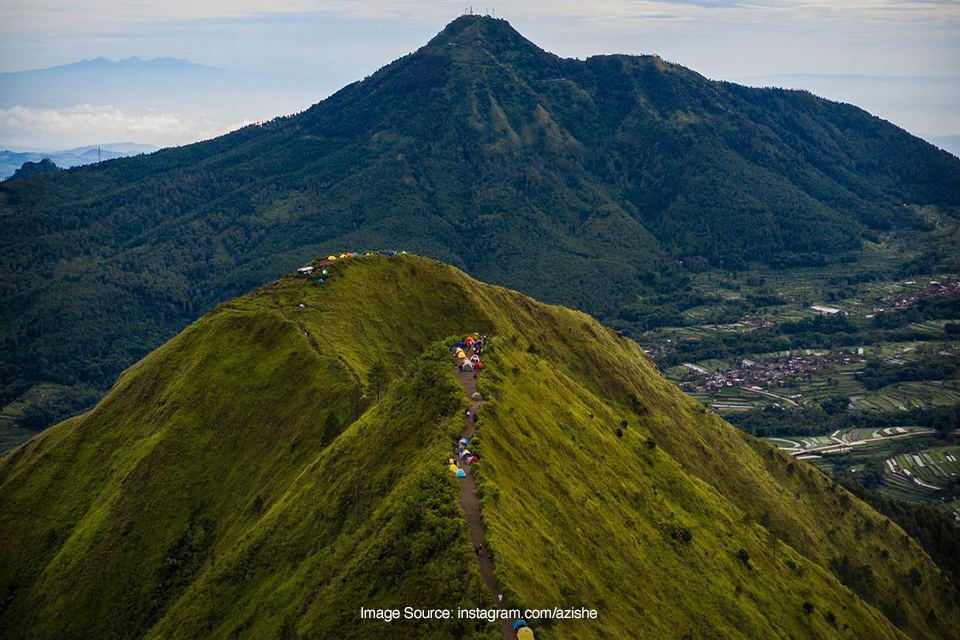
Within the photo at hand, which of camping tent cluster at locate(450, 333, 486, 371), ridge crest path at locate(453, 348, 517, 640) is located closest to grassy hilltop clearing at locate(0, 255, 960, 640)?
ridge crest path at locate(453, 348, 517, 640)

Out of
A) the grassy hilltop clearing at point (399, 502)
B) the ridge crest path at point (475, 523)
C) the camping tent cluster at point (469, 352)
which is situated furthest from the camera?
the camping tent cluster at point (469, 352)

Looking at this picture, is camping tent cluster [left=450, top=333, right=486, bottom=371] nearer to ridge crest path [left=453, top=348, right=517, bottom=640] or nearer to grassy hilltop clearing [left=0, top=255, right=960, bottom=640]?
grassy hilltop clearing [left=0, top=255, right=960, bottom=640]

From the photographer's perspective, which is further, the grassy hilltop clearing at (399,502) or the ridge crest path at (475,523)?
the grassy hilltop clearing at (399,502)

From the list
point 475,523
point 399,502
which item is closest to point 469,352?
point 399,502

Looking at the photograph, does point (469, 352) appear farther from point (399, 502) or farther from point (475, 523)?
point (475, 523)

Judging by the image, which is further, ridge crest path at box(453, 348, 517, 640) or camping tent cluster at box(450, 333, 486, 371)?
camping tent cluster at box(450, 333, 486, 371)

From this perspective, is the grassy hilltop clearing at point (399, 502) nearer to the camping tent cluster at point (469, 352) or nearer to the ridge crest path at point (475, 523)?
the ridge crest path at point (475, 523)

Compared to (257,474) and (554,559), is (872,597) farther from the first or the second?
(257,474)

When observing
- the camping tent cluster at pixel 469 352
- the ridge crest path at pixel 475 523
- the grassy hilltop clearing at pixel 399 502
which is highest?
the camping tent cluster at pixel 469 352

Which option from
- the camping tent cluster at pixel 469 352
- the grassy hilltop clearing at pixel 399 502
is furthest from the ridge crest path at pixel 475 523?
the camping tent cluster at pixel 469 352
